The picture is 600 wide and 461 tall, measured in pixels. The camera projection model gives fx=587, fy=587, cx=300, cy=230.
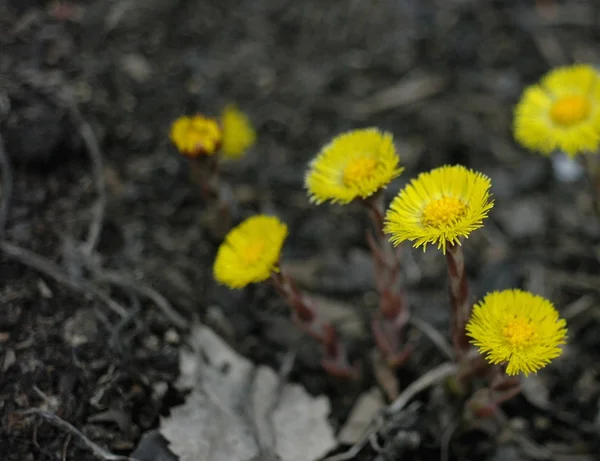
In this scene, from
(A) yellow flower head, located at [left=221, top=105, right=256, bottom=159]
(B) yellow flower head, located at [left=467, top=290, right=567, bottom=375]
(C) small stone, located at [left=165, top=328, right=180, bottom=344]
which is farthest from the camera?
(A) yellow flower head, located at [left=221, top=105, right=256, bottom=159]

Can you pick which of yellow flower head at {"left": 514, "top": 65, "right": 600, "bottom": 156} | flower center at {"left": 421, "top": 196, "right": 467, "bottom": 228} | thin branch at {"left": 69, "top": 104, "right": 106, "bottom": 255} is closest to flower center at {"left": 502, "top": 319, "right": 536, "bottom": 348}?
flower center at {"left": 421, "top": 196, "right": 467, "bottom": 228}

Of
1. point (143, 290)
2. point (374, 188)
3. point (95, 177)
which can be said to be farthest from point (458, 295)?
point (95, 177)

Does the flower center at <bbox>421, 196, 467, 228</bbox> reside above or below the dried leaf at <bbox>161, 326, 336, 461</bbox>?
above

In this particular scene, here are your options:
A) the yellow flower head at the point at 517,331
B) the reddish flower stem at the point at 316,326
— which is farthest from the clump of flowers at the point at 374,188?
the yellow flower head at the point at 517,331

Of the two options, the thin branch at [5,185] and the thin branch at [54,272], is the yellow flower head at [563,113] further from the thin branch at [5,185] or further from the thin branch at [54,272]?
the thin branch at [5,185]

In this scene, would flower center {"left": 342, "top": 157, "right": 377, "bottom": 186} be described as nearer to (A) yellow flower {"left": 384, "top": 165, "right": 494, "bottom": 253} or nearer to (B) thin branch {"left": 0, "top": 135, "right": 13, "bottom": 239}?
(A) yellow flower {"left": 384, "top": 165, "right": 494, "bottom": 253}

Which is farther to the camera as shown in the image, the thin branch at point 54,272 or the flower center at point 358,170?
the thin branch at point 54,272

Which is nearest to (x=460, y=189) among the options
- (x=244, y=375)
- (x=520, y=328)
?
(x=520, y=328)

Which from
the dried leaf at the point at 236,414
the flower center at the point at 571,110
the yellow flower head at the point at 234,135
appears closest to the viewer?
the dried leaf at the point at 236,414
